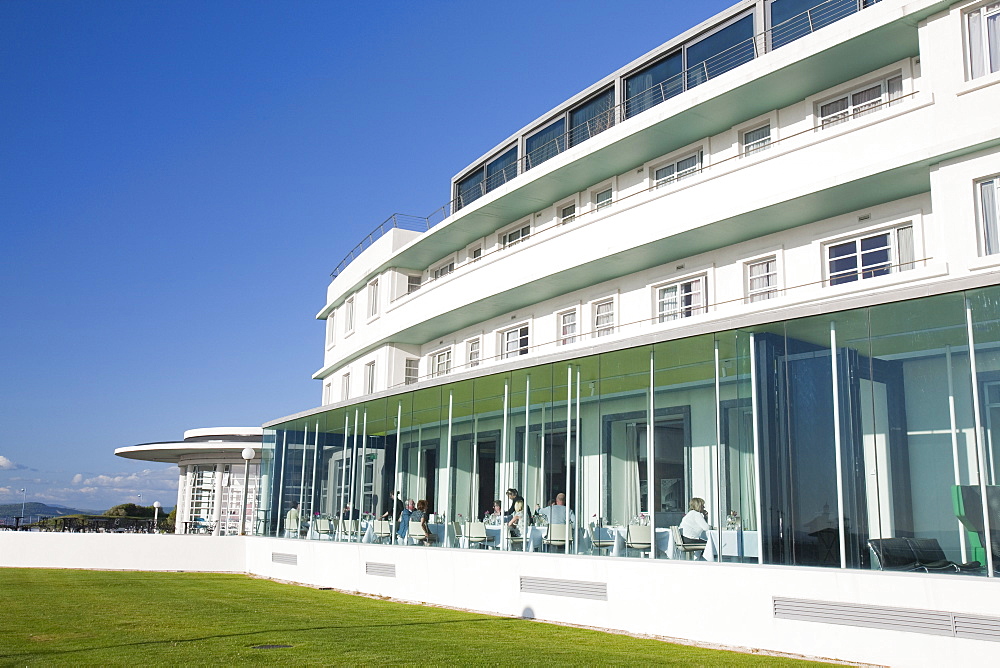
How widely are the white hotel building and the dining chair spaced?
0.21 ft

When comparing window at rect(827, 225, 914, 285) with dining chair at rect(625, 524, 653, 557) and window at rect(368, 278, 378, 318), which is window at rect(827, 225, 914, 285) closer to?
dining chair at rect(625, 524, 653, 557)

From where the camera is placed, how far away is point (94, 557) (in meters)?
29.7

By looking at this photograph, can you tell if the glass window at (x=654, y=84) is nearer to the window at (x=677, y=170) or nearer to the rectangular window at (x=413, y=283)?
the window at (x=677, y=170)

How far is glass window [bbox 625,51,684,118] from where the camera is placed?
76.0 feet

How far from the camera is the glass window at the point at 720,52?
2136 cm

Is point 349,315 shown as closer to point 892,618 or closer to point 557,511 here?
point 557,511

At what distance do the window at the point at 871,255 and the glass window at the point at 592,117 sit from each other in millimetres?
9096

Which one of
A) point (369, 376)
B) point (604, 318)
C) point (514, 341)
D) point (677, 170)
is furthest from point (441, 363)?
point (677, 170)

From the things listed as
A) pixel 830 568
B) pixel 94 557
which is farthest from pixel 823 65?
pixel 94 557

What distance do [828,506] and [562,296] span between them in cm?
1444

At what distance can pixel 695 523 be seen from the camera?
1302 cm

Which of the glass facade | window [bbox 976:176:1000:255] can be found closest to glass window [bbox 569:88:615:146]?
the glass facade

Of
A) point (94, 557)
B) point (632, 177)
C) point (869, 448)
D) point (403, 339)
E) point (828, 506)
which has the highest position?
point (632, 177)

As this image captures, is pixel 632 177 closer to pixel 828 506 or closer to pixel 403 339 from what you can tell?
pixel 403 339
